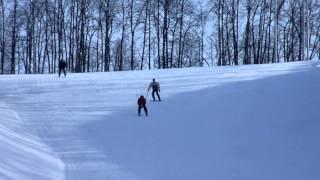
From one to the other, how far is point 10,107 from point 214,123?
11.7 meters

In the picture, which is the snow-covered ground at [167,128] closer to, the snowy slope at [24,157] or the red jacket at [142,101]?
the snowy slope at [24,157]

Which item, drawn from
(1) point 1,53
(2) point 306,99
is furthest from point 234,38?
(2) point 306,99

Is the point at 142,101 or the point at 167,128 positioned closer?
the point at 167,128

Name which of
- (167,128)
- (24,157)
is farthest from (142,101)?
(24,157)

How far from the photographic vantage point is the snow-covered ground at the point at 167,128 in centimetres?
1992

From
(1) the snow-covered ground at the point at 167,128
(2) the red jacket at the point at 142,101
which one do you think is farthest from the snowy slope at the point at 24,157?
(2) the red jacket at the point at 142,101

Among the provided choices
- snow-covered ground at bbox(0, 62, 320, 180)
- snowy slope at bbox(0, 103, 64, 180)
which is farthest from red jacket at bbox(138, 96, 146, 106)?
snowy slope at bbox(0, 103, 64, 180)

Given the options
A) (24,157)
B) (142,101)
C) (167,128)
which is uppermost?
(142,101)

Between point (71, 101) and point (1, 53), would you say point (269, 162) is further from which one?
point (1, 53)

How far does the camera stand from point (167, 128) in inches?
1032

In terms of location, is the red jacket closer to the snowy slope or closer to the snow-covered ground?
the snow-covered ground

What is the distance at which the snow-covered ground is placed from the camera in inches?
784

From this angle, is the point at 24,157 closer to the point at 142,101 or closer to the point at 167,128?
the point at 167,128

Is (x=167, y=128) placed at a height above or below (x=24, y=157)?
above
